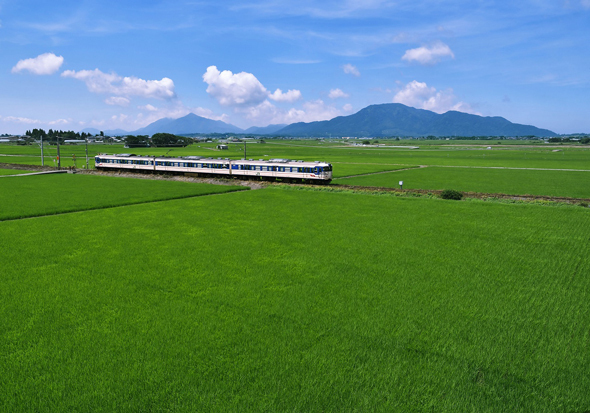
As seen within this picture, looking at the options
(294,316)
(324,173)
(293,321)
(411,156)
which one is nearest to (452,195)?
(324,173)

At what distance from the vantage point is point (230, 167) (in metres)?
53.7

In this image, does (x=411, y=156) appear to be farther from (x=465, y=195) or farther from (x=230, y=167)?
(x=465, y=195)

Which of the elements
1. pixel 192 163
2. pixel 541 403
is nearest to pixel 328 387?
pixel 541 403

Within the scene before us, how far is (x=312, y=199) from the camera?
3450cm

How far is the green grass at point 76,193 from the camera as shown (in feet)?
96.1

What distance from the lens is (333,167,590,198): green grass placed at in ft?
139

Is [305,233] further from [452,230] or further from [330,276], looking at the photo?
[452,230]

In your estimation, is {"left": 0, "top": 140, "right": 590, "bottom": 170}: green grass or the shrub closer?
the shrub

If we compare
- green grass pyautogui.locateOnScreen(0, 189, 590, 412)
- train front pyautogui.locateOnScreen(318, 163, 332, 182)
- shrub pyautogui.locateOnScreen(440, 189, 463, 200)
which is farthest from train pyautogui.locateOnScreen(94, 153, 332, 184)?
green grass pyautogui.locateOnScreen(0, 189, 590, 412)

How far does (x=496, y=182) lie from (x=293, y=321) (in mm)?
47501

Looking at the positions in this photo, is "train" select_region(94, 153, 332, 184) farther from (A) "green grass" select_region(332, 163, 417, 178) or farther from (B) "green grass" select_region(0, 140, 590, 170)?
(B) "green grass" select_region(0, 140, 590, 170)

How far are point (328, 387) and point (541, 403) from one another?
14.2 feet

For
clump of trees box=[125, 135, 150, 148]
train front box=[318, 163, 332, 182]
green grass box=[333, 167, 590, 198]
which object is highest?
clump of trees box=[125, 135, 150, 148]

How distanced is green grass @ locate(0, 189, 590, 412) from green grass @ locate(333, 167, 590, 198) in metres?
23.1
